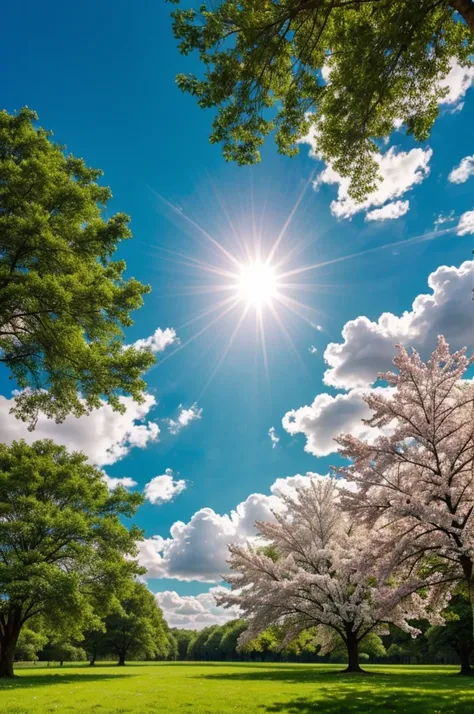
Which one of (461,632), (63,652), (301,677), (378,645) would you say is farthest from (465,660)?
(63,652)

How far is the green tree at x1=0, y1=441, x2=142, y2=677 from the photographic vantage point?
78.7 ft

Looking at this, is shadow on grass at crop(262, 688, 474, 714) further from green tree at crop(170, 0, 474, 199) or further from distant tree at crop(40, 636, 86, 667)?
distant tree at crop(40, 636, 86, 667)

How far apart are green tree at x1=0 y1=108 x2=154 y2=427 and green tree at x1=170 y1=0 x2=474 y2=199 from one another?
17.4 ft

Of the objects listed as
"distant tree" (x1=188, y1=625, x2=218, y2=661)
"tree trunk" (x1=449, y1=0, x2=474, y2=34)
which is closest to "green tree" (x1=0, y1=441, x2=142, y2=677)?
"tree trunk" (x1=449, y1=0, x2=474, y2=34)

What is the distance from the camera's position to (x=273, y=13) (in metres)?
9.90

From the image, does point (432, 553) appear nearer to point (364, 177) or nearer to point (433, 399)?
point (433, 399)

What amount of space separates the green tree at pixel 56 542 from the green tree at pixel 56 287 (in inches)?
524

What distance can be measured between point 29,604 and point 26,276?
24156mm

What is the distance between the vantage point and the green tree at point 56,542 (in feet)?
78.7

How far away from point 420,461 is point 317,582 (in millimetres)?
9113

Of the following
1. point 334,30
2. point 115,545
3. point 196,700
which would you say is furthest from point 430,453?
point 115,545

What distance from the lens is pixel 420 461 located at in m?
16.5

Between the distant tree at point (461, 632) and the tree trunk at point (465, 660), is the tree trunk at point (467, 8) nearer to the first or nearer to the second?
the distant tree at point (461, 632)

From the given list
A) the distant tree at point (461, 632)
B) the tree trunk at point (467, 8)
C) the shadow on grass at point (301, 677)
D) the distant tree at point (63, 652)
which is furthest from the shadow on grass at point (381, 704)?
the distant tree at point (63, 652)
